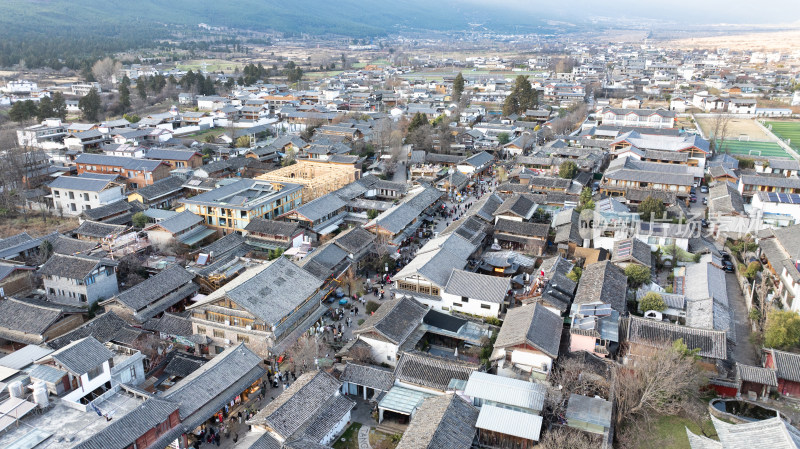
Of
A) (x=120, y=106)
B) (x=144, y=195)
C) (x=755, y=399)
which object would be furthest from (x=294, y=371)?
(x=120, y=106)

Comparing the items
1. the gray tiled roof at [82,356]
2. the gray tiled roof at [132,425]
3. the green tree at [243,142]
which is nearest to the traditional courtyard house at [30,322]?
the gray tiled roof at [82,356]

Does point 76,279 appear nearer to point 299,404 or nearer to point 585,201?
point 299,404

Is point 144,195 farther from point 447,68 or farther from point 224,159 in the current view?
point 447,68

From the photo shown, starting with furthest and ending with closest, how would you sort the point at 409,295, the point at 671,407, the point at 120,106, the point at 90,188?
the point at 120,106 < the point at 90,188 < the point at 409,295 < the point at 671,407

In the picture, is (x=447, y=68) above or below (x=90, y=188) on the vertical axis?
above

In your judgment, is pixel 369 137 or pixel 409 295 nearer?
pixel 409 295

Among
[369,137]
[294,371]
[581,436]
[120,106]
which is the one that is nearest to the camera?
[581,436]

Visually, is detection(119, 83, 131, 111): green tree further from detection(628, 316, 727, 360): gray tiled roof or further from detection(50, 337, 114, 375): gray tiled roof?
detection(628, 316, 727, 360): gray tiled roof
